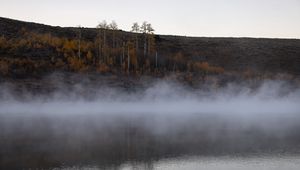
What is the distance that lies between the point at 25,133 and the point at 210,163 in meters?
15.5

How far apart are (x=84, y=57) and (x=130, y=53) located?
26.4 ft

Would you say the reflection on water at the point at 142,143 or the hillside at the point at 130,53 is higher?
the hillside at the point at 130,53

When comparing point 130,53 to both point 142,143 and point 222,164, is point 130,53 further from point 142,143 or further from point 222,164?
point 222,164

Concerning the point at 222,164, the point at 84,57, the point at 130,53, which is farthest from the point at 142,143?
the point at 130,53

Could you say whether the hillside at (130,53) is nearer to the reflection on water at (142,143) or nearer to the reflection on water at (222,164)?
the reflection on water at (142,143)

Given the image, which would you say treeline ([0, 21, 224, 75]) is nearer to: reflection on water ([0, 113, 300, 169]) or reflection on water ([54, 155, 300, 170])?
reflection on water ([0, 113, 300, 169])

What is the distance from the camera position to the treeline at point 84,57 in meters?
63.8

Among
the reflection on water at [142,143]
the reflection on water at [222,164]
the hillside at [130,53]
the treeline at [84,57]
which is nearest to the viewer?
the reflection on water at [222,164]

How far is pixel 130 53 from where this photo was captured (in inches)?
2894

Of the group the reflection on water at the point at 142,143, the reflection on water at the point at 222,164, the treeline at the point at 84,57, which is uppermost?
the treeline at the point at 84,57

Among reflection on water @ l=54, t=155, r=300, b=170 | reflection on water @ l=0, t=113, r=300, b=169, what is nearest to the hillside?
reflection on water @ l=0, t=113, r=300, b=169

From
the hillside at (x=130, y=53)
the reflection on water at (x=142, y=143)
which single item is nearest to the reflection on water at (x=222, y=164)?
the reflection on water at (x=142, y=143)

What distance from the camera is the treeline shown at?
63.8 metres

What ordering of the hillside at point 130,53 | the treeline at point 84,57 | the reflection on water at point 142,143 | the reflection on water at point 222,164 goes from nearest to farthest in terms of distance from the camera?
the reflection on water at point 222,164, the reflection on water at point 142,143, the treeline at point 84,57, the hillside at point 130,53
